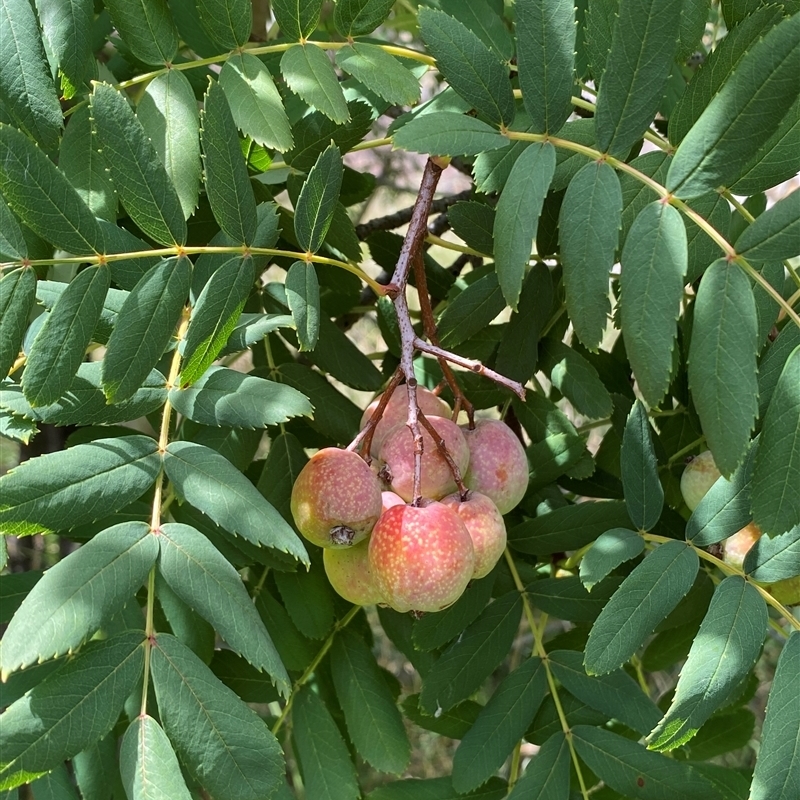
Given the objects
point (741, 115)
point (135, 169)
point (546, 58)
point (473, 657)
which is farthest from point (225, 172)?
point (473, 657)

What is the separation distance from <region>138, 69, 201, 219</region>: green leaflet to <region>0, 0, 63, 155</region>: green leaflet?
96 millimetres

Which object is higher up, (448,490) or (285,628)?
(448,490)

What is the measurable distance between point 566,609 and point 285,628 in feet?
1.05

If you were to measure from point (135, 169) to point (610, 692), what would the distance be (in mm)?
683

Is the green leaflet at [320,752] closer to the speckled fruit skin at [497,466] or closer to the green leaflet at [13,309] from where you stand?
the speckled fruit skin at [497,466]

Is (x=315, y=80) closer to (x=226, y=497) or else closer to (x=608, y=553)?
(x=226, y=497)

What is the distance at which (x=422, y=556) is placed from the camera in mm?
738

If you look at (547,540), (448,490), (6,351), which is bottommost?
(547,540)

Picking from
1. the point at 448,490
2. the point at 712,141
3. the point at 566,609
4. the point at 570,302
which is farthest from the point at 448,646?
the point at 712,141

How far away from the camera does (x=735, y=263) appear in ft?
2.33

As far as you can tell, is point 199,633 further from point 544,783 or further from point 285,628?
point 544,783

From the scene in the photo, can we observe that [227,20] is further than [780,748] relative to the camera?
Yes

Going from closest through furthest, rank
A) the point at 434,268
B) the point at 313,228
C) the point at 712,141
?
the point at 712,141 → the point at 313,228 → the point at 434,268

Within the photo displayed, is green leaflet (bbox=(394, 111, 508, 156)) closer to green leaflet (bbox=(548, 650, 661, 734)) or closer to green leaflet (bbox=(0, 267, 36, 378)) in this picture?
green leaflet (bbox=(0, 267, 36, 378))
